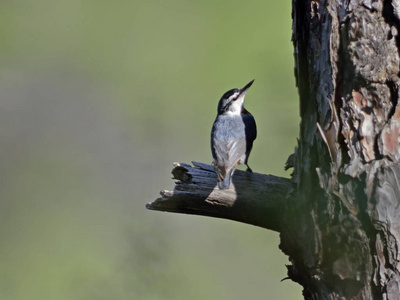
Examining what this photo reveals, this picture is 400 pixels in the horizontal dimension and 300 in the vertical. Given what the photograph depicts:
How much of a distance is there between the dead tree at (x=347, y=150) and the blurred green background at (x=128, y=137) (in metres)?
2.08

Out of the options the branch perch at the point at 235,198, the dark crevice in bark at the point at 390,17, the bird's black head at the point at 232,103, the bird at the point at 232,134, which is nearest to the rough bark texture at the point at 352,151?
the dark crevice in bark at the point at 390,17

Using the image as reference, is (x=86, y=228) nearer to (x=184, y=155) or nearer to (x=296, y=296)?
(x=184, y=155)

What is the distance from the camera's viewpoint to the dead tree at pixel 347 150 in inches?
75.9

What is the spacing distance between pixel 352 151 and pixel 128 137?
392 centimetres

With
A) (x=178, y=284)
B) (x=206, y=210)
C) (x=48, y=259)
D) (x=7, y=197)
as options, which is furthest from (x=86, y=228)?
(x=206, y=210)

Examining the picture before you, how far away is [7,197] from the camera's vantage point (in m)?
5.82

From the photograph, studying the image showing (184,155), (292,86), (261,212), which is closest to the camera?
(261,212)

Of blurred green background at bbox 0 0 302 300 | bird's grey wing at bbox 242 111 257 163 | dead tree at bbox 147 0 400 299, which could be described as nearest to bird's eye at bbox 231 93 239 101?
bird's grey wing at bbox 242 111 257 163

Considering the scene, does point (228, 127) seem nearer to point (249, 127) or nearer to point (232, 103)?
point (249, 127)

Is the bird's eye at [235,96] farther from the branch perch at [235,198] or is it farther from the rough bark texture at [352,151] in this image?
the rough bark texture at [352,151]

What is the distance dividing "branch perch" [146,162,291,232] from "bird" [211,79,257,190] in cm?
36

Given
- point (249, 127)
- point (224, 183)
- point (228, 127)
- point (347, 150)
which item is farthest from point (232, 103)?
point (347, 150)

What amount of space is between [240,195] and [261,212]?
99mm

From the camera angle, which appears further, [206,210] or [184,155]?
[184,155]
